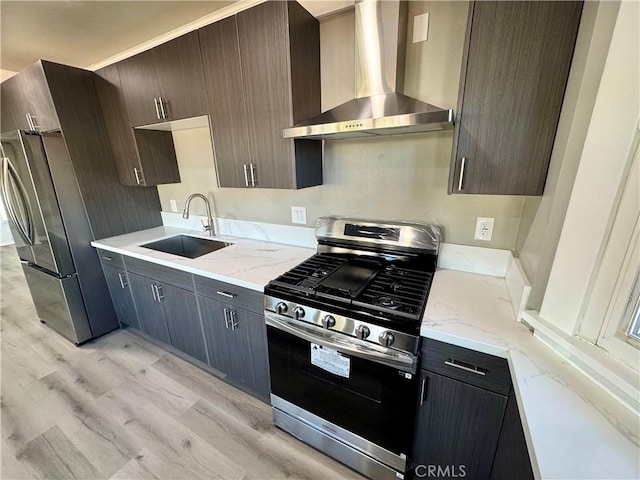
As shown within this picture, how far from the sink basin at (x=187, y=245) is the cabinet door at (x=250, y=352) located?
2.71 ft

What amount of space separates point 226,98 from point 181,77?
385 mm

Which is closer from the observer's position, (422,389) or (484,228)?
(422,389)

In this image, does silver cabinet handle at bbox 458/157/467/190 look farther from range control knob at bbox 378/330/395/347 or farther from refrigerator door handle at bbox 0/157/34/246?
refrigerator door handle at bbox 0/157/34/246

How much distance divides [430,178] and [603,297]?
0.87 metres

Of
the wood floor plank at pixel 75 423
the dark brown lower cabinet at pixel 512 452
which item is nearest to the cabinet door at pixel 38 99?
the wood floor plank at pixel 75 423

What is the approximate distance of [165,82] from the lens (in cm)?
177

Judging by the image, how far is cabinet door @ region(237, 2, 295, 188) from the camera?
136 centimetres

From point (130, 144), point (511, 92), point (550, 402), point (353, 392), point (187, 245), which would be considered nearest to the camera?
point (550, 402)

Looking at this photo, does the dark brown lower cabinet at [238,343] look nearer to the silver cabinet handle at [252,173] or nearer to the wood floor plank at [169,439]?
the wood floor plank at [169,439]

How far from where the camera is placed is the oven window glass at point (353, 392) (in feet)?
3.73

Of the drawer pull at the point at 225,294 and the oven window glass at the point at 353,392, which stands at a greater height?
the drawer pull at the point at 225,294

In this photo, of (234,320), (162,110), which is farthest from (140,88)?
(234,320)

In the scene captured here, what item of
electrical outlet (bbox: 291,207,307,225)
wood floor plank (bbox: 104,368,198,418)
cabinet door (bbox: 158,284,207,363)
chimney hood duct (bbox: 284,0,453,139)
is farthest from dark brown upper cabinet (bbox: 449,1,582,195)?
Answer: wood floor plank (bbox: 104,368,198,418)

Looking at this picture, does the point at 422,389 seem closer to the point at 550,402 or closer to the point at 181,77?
the point at 550,402
